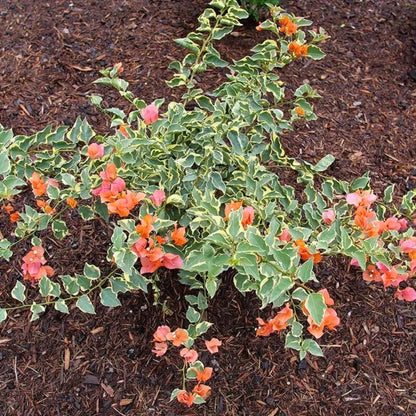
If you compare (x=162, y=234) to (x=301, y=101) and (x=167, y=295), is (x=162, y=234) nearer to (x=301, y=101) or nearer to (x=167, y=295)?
(x=167, y=295)

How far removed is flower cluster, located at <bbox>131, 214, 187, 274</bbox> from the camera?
1.75m

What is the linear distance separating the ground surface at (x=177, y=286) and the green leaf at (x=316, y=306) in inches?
33.5

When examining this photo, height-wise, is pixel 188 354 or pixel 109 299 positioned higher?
pixel 109 299

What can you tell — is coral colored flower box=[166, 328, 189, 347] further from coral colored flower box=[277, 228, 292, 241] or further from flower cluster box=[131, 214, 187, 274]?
coral colored flower box=[277, 228, 292, 241]

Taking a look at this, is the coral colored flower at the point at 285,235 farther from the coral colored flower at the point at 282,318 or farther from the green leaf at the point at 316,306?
the green leaf at the point at 316,306

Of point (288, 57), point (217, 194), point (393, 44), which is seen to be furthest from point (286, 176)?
point (393, 44)

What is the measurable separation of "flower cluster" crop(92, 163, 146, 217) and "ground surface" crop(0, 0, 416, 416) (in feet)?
2.51

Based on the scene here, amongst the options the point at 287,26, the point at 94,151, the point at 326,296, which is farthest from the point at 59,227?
the point at 287,26

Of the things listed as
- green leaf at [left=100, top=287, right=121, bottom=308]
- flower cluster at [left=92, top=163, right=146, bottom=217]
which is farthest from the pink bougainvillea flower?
green leaf at [left=100, top=287, right=121, bottom=308]

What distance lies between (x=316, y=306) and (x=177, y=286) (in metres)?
0.98

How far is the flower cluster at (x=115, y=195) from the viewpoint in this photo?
176cm

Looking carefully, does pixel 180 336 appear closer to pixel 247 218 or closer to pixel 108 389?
pixel 247 218

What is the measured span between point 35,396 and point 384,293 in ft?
5.64

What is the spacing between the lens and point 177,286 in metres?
2.48
